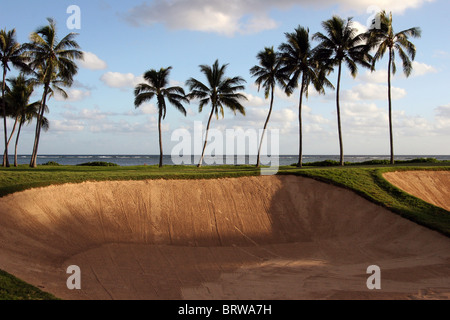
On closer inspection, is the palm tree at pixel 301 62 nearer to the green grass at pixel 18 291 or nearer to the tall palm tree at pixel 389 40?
the tall palm tree at pixel 389 40

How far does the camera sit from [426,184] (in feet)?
87.3

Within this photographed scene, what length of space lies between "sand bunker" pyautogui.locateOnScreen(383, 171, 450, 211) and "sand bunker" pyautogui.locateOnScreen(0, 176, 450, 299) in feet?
18.3

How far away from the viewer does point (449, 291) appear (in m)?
12.0

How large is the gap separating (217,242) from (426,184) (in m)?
17.5

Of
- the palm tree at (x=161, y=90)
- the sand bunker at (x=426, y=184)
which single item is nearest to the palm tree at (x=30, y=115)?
the palm tree at (x=161, y=90)

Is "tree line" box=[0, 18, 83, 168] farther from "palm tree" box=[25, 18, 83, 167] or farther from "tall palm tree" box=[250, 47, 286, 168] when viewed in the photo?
"tall palm tree" box=[250, 47, 286, 168]

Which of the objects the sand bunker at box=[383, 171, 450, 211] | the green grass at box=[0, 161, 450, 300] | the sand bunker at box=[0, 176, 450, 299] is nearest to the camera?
the sand bunker at box=[0, 176, 450, 299]

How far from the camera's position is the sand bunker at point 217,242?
502 inches

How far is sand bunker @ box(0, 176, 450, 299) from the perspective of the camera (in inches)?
502

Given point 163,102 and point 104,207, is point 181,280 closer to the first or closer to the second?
point 104,207

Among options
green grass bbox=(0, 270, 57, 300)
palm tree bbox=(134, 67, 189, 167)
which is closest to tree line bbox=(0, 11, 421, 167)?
palm tree bbox=(134, 67, 189, 167)

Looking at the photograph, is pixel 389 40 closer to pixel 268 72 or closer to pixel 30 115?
pixel 268 72
